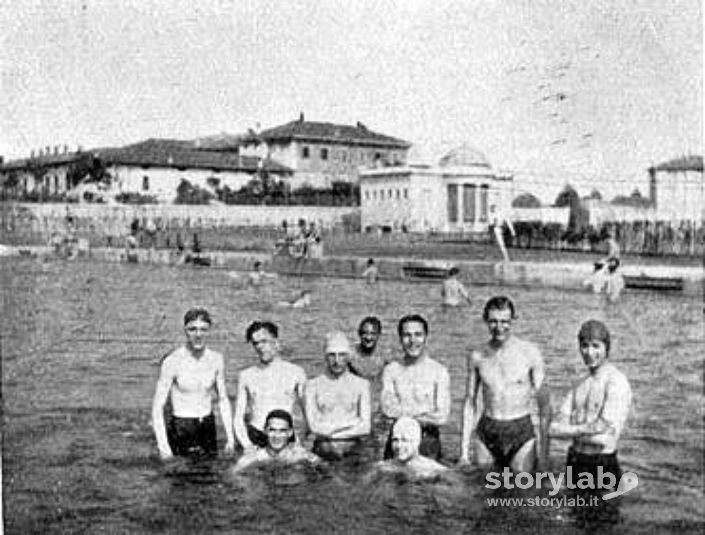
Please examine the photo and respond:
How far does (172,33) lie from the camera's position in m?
3.05

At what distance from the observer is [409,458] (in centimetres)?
298

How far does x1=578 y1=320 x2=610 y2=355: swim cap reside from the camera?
2975mm

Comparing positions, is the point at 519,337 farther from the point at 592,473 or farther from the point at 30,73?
the point at 30,73

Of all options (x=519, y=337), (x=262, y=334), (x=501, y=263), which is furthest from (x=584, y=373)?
(x=262, y=334)

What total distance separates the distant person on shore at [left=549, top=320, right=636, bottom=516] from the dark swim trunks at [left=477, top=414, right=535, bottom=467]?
0.07 metres

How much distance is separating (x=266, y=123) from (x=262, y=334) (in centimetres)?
61

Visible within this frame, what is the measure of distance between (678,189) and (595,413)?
0.69 m

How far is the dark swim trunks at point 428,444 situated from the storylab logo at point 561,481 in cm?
15

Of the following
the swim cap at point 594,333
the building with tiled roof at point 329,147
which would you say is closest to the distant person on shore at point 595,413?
the swim cap at point 594,333

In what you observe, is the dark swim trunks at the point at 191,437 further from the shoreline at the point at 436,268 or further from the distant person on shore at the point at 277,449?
the shoreline at the point at 436,268

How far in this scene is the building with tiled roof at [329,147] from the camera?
123 inches

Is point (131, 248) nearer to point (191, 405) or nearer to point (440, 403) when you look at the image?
point (191, 405)

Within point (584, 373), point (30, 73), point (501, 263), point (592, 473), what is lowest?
point (592, 473)

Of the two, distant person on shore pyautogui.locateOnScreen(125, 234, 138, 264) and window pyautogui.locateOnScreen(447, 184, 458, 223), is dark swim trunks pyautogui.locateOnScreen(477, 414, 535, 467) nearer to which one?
window pyautogui.locateOnScreen(447, 184, 458, 223)
